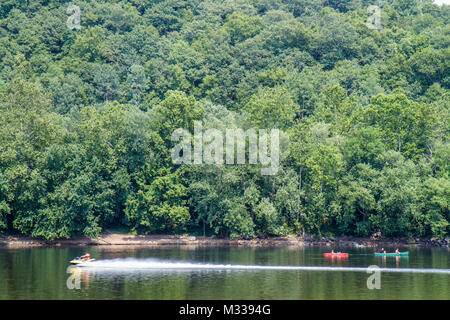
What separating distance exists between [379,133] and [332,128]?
7.40 m

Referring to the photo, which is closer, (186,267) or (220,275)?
(220,275)

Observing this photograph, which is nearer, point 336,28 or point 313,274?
point 313,274

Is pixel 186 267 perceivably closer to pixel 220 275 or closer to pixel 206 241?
pixel 220 275

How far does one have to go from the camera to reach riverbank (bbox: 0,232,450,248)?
248ft

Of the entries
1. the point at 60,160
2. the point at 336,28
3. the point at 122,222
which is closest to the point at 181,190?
the point at 122,222

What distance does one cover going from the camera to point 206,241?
3113 inches

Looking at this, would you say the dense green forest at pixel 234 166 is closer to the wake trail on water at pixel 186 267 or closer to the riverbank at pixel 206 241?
the riverbank at pixel 206 241

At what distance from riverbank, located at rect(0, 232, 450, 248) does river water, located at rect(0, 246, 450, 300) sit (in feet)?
23.0

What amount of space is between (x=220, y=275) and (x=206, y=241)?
94.8 feet

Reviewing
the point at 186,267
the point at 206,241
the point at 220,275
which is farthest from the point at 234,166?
the point at 220,275

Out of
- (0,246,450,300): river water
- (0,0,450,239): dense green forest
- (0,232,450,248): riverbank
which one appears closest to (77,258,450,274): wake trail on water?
(0,246,450,300): river water

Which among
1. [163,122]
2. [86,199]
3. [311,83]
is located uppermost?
[311,83]
